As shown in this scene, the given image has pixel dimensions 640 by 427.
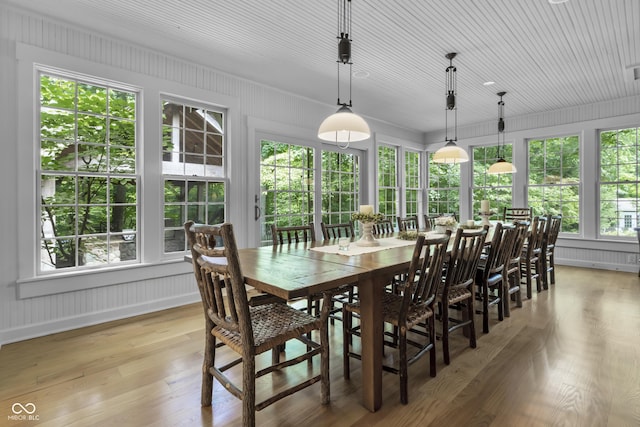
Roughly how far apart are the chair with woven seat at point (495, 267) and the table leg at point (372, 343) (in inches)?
60.4

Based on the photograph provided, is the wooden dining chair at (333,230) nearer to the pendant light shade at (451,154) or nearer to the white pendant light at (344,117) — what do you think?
the white pendant light at (344,117)

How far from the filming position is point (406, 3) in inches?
105

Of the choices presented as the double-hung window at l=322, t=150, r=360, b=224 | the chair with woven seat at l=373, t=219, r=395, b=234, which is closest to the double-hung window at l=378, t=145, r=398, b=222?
the double-hung window at l=322, t=150, r=360, b=224

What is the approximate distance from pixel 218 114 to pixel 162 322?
2.52 metres

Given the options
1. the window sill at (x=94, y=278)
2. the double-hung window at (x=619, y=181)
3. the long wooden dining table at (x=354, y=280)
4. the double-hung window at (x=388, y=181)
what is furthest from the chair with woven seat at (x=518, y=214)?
the window sill at (x=94, y=278)

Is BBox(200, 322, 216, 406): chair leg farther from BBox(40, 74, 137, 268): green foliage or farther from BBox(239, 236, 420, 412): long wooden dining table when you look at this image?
BBox(40, 74, 137, 268): green foliage

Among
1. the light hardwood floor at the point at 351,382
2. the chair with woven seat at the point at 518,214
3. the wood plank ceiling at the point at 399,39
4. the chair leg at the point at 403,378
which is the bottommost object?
the light hardwood floor at the point at 351,382

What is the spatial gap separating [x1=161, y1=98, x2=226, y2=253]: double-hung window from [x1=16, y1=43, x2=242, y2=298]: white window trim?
0.37 feet

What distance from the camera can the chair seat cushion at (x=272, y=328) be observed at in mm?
1629

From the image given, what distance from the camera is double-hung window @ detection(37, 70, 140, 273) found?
299 centimetres

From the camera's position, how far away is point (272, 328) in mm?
1753

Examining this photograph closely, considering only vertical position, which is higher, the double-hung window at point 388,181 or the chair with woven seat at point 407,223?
the double-hung window at point 388,181

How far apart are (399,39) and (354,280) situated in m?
2.67

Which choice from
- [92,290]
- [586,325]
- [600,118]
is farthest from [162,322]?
[600,118]
